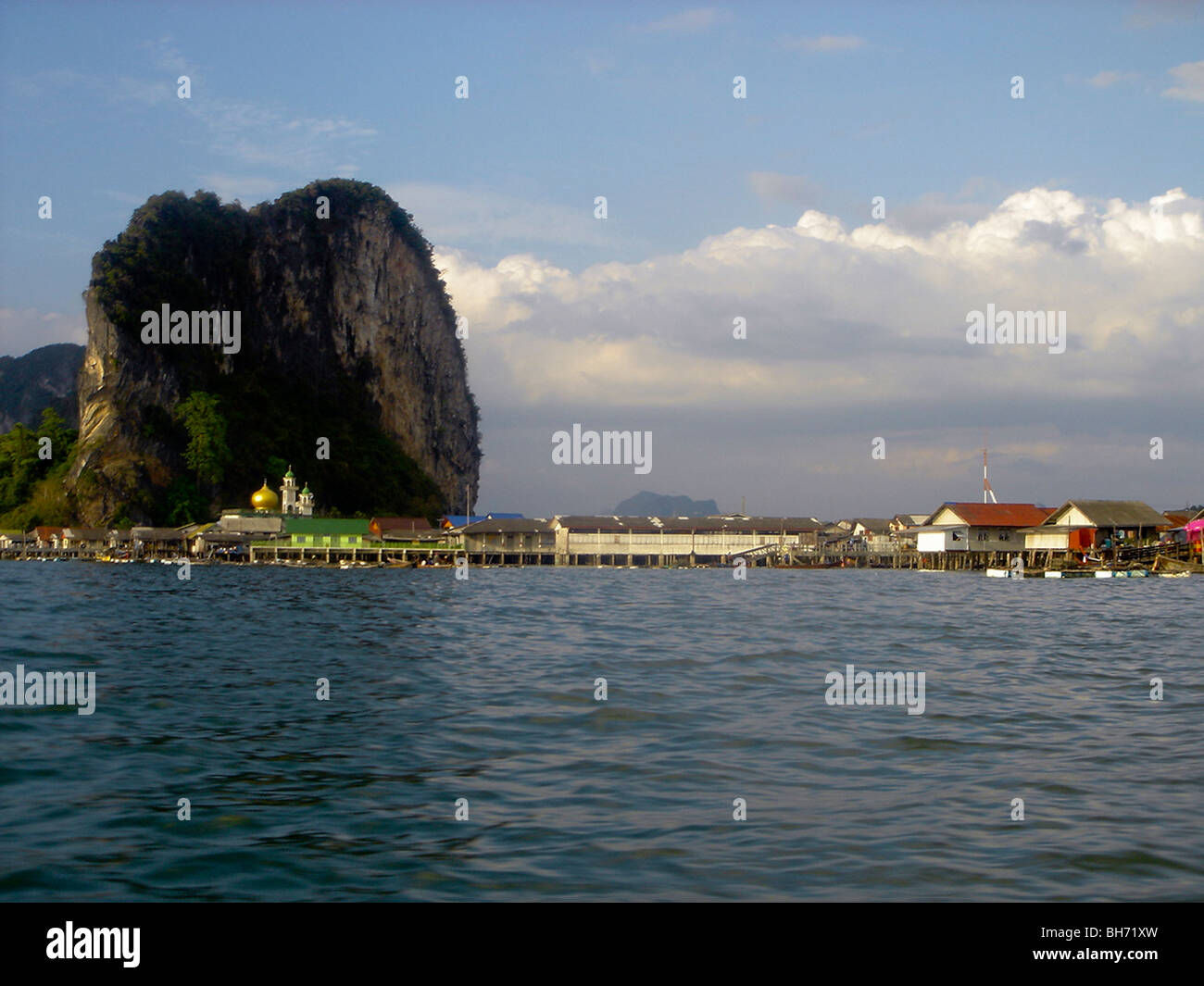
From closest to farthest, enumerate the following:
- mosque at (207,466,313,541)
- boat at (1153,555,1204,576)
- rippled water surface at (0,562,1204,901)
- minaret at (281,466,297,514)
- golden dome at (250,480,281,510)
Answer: rippled water surface at (0,562,1204,901) → boat at (1153,555,1204,576) → mosque at (207,466,313,541) → golden dome at (250,480,281,510) → minaret at (281,466,297,514)

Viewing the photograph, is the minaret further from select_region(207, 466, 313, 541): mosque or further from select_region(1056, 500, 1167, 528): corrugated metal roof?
select_region(1056, 500, 1167, 528): corrugated metal roof

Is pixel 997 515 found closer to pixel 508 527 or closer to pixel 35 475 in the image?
pixel 508 527

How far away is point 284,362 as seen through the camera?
510 feet

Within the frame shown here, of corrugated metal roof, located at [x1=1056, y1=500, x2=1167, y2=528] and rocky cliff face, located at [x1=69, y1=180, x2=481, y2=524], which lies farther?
rocky cliff face, located at [x1=69, y1=180, x2=481, y2=524]

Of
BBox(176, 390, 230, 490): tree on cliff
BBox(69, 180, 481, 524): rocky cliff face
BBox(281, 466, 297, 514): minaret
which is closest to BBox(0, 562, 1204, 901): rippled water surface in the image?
BBox(281, 466, 297, 514): minaret

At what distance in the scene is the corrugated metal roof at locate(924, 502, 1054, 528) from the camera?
93.9 metres

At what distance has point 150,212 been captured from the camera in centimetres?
13625

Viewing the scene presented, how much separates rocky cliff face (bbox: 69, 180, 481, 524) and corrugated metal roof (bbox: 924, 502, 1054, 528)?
7913 centimetres

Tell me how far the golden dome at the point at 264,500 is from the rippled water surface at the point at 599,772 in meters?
102

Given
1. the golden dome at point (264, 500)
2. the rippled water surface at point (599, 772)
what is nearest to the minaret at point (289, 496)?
the golden dome at point (264, 500)

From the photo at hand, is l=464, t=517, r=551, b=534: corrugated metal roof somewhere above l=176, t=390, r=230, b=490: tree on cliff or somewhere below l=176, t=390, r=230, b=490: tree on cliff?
below

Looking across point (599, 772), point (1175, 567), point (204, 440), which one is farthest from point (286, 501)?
point (599, 772)
